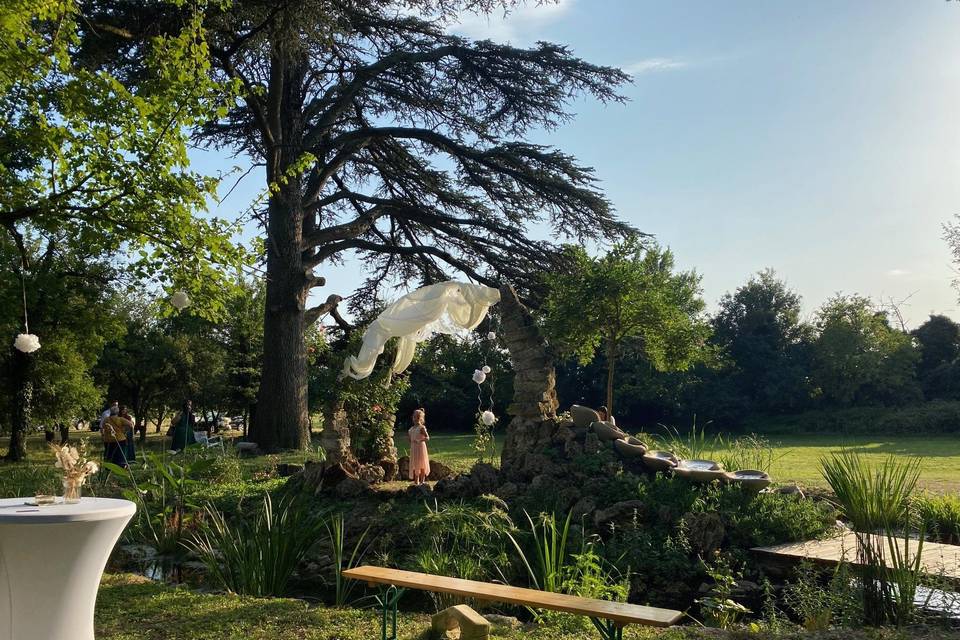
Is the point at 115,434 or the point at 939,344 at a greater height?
the point at 939,344

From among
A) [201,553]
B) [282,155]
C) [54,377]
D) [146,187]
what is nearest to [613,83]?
[282,155]

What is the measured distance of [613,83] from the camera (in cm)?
1526

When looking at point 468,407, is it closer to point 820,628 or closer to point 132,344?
point 132,344

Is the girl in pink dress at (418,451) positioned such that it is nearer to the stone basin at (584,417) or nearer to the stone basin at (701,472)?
the stone basin at (584,417)

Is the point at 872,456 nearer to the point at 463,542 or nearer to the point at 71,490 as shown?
the point at 463,542

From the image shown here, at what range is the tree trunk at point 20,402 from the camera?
66.4 ft

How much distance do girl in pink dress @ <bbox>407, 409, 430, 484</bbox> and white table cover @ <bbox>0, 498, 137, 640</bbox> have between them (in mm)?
8066

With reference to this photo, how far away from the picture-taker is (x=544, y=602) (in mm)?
4574

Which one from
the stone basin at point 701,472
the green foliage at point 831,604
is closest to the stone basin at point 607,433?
the stone basin at point 701,472

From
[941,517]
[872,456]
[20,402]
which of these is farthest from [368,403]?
[872,456]

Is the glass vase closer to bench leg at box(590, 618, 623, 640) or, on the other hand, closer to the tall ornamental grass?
bench leg at box(590, 618, 623, 640)

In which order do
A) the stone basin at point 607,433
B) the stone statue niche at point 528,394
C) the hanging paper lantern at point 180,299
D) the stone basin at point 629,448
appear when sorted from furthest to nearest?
the stone statue niche at point 528,394
the stone basin at point 607,433
the stone basin at point 629,448
the hanging paper lantern at point 180,299

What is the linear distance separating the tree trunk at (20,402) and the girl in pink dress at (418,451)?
516 inches

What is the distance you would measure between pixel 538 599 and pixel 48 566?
282 cm
